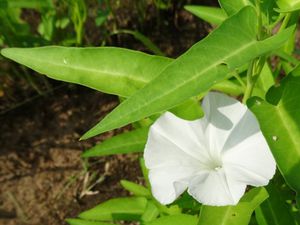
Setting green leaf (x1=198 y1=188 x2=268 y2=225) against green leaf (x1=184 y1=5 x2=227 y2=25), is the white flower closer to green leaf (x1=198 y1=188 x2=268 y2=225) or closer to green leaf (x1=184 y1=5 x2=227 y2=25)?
green leaf (x1=198 y1=188 x2=268 y2=225)

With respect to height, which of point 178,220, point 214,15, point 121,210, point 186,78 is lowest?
point 121,210

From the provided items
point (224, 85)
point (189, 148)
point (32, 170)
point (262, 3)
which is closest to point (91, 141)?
point (32, 170)

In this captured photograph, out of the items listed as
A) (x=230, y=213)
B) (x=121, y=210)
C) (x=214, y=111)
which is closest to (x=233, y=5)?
(x=214, y=111)

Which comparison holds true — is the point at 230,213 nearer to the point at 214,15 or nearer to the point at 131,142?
the point at 131,142

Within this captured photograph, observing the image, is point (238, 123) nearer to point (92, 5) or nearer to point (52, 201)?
point (52, 201)

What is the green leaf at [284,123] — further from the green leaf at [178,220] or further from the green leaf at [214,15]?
the green leaf at [214,15]

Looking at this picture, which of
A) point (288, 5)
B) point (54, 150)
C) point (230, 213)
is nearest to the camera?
point (288, 5)
